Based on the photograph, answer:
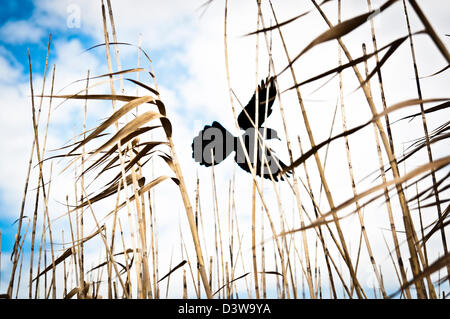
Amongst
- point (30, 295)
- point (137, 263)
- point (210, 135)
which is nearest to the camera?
point (137, 263)

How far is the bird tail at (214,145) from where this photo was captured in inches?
68.5

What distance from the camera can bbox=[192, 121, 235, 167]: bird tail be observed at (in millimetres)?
1739

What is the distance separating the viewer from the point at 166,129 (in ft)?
2.67

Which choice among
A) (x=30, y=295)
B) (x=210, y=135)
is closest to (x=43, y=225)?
(x=30, y=295)

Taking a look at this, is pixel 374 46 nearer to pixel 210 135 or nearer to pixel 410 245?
pixel 410 245

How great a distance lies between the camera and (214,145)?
1.90 meters

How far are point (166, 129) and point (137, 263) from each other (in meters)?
0.32

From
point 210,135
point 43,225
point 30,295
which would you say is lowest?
point 30,295

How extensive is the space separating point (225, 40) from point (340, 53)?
335mm
